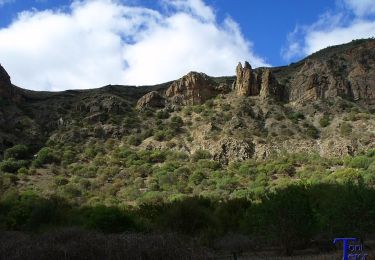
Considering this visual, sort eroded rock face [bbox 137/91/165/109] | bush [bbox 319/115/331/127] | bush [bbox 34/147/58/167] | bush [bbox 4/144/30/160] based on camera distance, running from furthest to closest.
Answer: eroded rock face [bbox 137/91/165/109], bush [bbox 319/115/331/127], bush [bbox 34/147/58/167], bush [bbox 4/144/30/160]

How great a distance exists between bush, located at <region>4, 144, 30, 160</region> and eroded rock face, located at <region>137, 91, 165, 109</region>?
20.4 metres

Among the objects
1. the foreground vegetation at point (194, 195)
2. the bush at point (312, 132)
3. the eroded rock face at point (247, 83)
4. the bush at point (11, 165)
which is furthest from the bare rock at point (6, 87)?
the bush at point (312, 132)

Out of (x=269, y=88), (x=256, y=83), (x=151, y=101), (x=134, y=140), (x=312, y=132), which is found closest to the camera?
(x=312, y=132)

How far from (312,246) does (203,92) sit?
172 feet

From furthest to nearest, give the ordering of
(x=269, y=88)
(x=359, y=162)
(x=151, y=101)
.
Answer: (x=151, y=101) < (x=269, y=88) < (x=359, y=162)

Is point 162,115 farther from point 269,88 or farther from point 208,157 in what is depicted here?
point 269,88

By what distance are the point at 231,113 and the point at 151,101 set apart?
46.9 feet

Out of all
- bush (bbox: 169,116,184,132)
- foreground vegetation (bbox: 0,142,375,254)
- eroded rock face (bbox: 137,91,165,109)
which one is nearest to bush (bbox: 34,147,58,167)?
foreground vegetation (bbox: 0,142,375,254)

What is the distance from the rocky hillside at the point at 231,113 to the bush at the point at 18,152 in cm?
219

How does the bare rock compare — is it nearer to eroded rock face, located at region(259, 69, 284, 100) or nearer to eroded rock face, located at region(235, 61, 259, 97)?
eroded rock face, located at region(235, 61, 259, 97)

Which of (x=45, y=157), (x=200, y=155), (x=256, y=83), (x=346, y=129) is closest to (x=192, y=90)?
(x=256, y=83)

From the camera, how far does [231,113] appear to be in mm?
67312

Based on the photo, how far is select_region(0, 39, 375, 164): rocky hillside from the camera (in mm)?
59562

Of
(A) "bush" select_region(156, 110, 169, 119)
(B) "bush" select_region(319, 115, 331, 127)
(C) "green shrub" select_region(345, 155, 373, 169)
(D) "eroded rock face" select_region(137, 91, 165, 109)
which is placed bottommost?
(C) "green shrub" select_region(345, 155, 373, 169)
